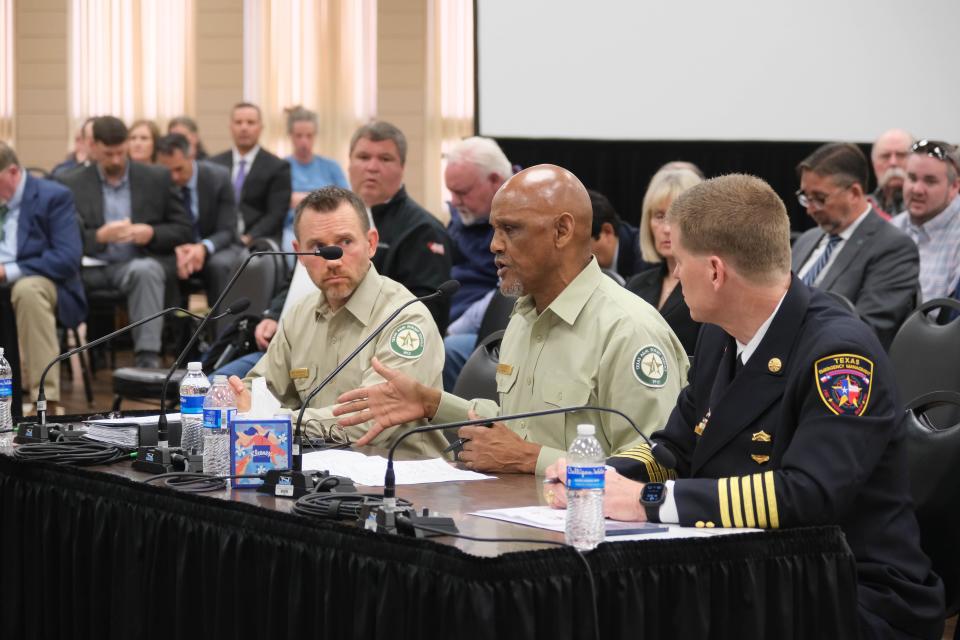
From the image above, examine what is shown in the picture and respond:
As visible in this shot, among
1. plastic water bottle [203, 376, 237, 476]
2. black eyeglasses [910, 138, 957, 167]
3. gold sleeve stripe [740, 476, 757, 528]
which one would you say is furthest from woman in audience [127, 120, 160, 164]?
gold sleeve stripe [740, 476, 757, 528]

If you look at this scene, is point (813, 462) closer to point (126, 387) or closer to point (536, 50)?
point (126, 387)

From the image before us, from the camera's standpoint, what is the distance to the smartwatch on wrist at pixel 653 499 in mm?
2043

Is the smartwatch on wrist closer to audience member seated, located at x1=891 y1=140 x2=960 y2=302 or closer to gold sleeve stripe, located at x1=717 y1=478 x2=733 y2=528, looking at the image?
gold sleeve stripe, located at x1=717 y1=478 x2=733 y2=528

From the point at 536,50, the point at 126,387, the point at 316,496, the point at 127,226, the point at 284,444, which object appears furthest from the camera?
the point at 536,50

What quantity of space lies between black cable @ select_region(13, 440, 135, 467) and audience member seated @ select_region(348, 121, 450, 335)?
192 centimetres

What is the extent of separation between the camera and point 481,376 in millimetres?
3408

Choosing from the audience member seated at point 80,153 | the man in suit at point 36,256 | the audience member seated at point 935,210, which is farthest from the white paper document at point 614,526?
the audience member seated at point 80,153

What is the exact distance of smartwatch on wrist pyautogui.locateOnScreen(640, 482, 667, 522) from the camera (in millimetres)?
2043

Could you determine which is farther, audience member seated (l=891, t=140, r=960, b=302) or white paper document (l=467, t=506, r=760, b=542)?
audience member seated (l=891, t=140, r=960, b=302)

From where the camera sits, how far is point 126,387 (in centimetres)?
527

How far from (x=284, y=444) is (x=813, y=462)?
1.03m

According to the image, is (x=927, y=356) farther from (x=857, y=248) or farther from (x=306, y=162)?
(x=306, y=162)

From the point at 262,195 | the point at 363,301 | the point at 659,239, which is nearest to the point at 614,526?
the point at 363,301

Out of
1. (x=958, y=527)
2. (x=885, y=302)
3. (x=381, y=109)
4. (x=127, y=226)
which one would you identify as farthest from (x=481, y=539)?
(x=381, y=109)
